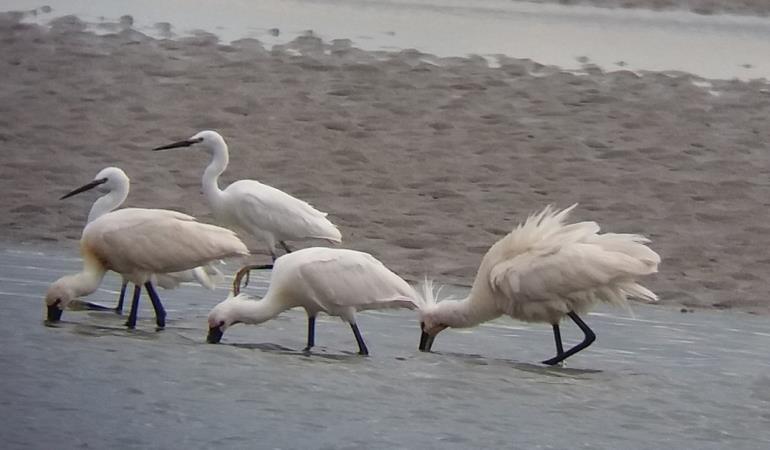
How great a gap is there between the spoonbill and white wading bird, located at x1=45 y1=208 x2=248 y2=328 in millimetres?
425

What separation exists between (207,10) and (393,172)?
7299mm

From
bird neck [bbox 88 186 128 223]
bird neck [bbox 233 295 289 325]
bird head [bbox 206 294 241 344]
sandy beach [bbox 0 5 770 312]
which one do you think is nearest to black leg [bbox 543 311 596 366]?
bird neck [bbox 233 295 289 325]

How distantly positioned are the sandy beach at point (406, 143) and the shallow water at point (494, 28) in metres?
0.62

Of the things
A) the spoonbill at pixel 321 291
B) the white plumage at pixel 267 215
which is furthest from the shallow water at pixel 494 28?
the spoonbill at pixel 321 291

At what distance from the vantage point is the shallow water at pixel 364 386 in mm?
7312

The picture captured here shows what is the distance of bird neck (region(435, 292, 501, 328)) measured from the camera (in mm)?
9250

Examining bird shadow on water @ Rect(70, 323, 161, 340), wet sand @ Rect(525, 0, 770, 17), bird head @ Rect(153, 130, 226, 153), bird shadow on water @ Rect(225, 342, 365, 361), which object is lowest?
bird shadow on water @ Rect(70, 323, 161, 340)

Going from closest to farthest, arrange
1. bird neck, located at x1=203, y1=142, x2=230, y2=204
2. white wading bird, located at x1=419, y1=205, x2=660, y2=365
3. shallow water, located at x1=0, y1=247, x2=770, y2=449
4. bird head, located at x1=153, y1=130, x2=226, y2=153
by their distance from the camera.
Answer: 1. shallow water, located at x1=0, y1=247, x2=770, y2=449
2. white wading bird, located at x1=419, y1=205, x2=660, y2=365
3. bird neck, located at x1=203, y1=142, x2=230, y2=204
4. bird head, located at x1=153, y1=130, x2=226, y2=153

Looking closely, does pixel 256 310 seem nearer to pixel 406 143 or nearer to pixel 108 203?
pixel 108 203

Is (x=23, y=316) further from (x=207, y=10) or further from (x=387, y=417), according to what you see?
(x=207, y=10)

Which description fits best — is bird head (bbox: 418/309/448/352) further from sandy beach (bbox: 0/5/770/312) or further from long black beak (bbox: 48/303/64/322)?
sandy beach (bbox: 0/5/770/312)

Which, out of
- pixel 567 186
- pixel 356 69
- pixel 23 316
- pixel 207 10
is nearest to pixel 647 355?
pixel 23 316

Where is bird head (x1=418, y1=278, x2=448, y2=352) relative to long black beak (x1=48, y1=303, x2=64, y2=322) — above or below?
above

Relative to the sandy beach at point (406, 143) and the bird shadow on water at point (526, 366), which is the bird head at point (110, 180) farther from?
the bird shadow on water at point (526, 366)
